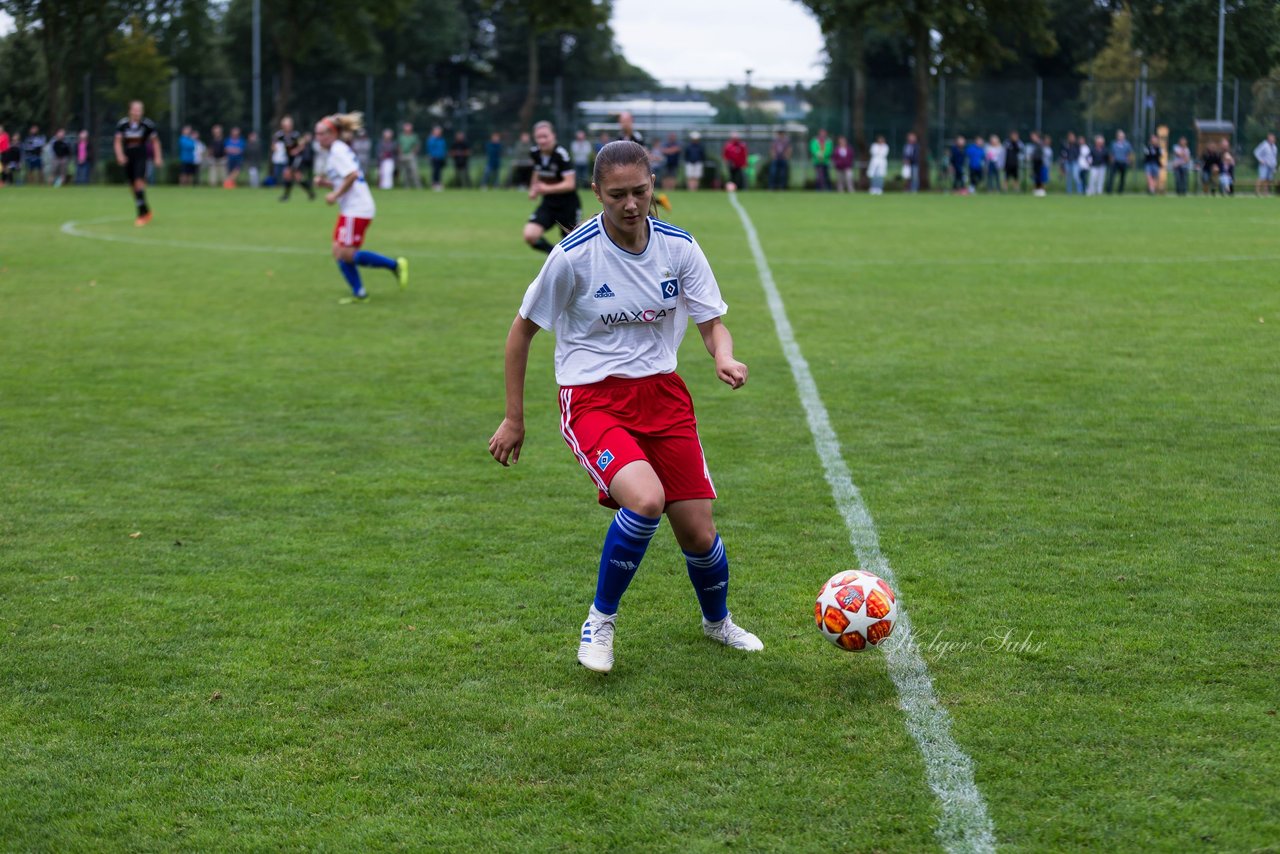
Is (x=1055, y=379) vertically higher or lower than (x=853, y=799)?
higher

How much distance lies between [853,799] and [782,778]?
238mm

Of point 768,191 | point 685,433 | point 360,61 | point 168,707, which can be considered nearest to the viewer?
point 168,707

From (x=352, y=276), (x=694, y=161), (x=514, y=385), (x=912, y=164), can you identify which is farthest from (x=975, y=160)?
(x=514, y=385)

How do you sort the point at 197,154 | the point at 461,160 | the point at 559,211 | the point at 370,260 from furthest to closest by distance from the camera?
1. the point at 197,154
2. the point at 461,160
3. the point at 559,211
4. the point at 370,260

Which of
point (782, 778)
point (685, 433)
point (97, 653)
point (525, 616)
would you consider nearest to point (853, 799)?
point (782, 778)

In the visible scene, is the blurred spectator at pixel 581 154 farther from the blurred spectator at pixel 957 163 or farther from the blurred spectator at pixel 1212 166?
the blurred spectator at pixel 1212 166

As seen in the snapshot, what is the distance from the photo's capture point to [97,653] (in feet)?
17.2

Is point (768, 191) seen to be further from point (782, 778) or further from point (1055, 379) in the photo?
point (782, 778)

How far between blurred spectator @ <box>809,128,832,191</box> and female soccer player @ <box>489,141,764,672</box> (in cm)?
3759

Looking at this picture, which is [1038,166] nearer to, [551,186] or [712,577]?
[551,186]

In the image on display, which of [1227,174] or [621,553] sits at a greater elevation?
[1227,174]

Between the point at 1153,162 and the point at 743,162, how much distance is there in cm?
1118

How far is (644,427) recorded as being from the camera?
5145mm

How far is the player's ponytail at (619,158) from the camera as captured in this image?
15.9 ft
